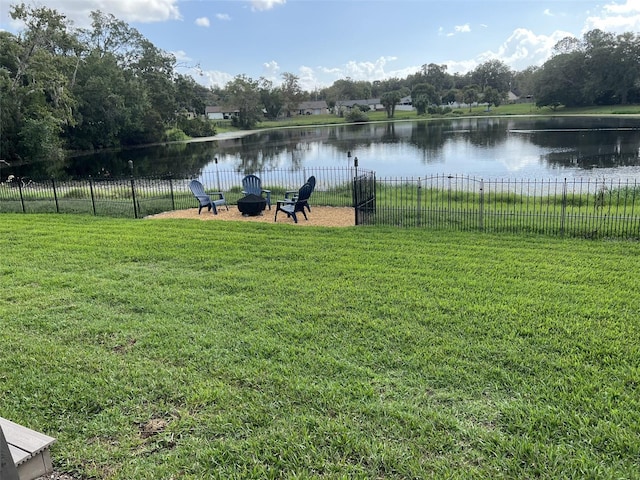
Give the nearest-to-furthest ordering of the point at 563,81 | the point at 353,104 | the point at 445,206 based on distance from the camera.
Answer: the point at 445,206 → the point at 563,81 → the point at 353,104

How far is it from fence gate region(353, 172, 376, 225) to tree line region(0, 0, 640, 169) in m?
21.6

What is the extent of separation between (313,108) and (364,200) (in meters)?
102

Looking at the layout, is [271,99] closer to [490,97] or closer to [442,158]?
[490,97]

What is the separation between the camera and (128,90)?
48594 millimetres

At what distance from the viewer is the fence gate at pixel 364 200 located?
9.87m

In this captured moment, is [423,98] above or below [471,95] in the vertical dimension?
below

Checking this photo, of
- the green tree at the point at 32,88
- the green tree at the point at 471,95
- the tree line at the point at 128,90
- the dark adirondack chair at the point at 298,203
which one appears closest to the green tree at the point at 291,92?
the tree line at the point at 128,90

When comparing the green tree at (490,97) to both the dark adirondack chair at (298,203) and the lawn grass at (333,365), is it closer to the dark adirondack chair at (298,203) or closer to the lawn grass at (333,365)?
the dark adirondack chair at (298,203)

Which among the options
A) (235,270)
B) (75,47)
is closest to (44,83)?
(75,47)

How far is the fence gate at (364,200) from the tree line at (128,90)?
21.6 m

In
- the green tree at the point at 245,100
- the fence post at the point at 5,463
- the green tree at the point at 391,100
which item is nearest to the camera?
the fence post at the point at 5,463

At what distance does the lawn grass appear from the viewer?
8.86ft

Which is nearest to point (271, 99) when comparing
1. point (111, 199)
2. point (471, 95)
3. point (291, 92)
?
point (291, 92)

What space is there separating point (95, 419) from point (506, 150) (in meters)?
31.1
